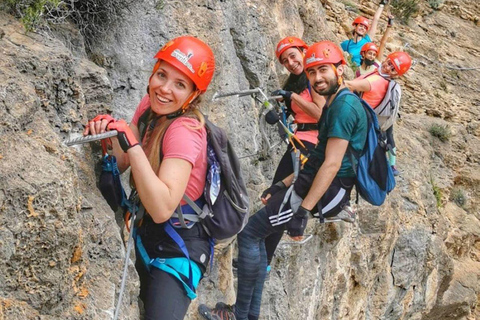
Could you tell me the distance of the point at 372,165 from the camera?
523 centimetres

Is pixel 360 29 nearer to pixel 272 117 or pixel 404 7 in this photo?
pixel 272 117

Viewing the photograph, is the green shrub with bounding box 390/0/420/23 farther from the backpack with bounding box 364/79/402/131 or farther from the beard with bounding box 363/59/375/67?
the backpack with bounding box 364/79/402/131

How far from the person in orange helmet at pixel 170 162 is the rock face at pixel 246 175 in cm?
20

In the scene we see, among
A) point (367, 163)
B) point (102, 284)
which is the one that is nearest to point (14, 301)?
point (102, 284)

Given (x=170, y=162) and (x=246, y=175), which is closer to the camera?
(x=170, y=162)

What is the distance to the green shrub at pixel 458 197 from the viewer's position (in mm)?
14008

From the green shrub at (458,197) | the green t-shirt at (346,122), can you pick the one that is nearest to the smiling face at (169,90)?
the green t-shirt at (346,122)

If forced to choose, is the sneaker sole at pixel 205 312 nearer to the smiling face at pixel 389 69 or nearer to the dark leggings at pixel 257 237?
the dark leggings at pixel 257 237

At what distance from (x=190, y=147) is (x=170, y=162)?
15cm

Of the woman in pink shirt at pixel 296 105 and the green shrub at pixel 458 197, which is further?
the green shrub at pixel 458 197

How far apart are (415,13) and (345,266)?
11658 millimetres

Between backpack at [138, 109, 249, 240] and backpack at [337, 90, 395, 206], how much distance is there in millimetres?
1867

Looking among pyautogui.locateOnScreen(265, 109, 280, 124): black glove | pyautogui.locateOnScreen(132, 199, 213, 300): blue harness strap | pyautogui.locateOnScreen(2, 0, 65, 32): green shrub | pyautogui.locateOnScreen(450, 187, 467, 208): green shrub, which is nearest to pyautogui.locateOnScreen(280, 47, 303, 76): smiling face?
pyautogui.locateOnScreen(265, 109, 280, 124): black glove

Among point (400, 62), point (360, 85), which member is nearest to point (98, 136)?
point (360, 85)
